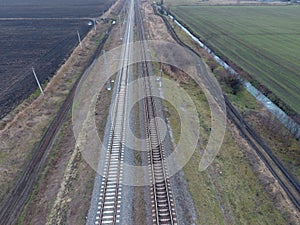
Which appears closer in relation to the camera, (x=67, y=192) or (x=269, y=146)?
(x=67, y=192)

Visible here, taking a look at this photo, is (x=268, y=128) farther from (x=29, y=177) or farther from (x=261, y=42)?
(x=261, y=42)

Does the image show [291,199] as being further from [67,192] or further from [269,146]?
[67,192]

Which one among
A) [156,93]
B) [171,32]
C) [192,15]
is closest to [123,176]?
[156,93]

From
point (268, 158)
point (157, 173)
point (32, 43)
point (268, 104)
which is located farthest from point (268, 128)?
point (32, 43)

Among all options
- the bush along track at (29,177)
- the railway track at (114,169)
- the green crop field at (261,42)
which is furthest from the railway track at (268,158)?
the bush along track at (29,177)

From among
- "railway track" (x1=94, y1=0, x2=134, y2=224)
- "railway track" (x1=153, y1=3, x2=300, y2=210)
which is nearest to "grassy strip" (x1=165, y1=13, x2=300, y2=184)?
"railway track" (x1=153, y1=3, x2=300, y2=210)
